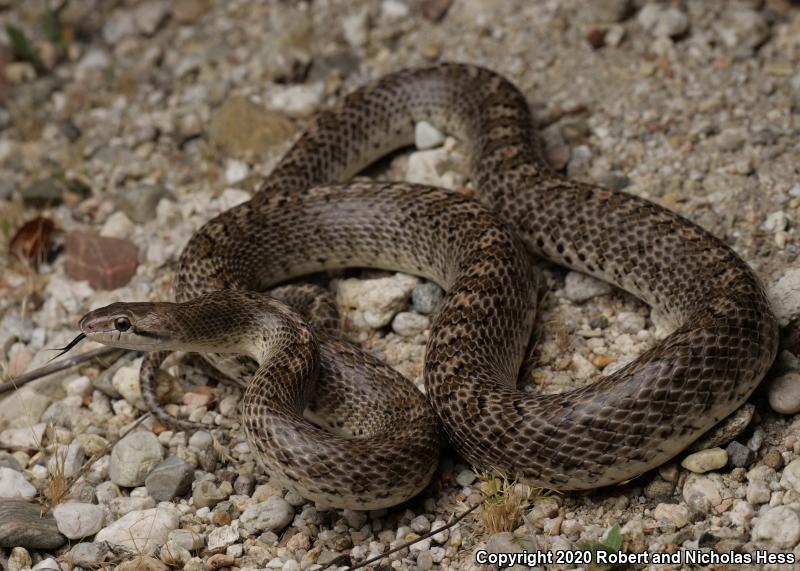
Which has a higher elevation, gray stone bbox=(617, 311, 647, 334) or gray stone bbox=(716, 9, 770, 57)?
gray stone bbox=(716, 9, 770, 57)

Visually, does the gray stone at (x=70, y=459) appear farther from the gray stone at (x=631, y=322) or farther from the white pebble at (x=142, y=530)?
the gray stone at (x=631, y=322)

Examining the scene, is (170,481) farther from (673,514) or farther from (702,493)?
(702,493)

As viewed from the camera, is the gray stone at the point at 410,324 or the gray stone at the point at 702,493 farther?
the gray stone at the point at 410,324

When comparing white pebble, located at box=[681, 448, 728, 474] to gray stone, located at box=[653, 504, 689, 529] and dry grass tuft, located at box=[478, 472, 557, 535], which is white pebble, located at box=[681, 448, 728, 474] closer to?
gray stone, located at box=[653, 504, 689, 529]

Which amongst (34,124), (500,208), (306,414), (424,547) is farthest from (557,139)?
(34,124)

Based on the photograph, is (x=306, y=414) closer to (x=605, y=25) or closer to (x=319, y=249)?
(x=319, y=249)

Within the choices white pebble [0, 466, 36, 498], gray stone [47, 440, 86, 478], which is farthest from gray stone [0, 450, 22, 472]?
gray stone [47, 440, 86, 478]

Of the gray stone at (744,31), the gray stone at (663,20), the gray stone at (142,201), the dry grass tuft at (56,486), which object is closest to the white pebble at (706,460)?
the dry grass tuft at (56,486)

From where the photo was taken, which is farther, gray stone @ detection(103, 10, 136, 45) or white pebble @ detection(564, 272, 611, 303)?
gray stone @ detection(103, 10, 136, 45)
